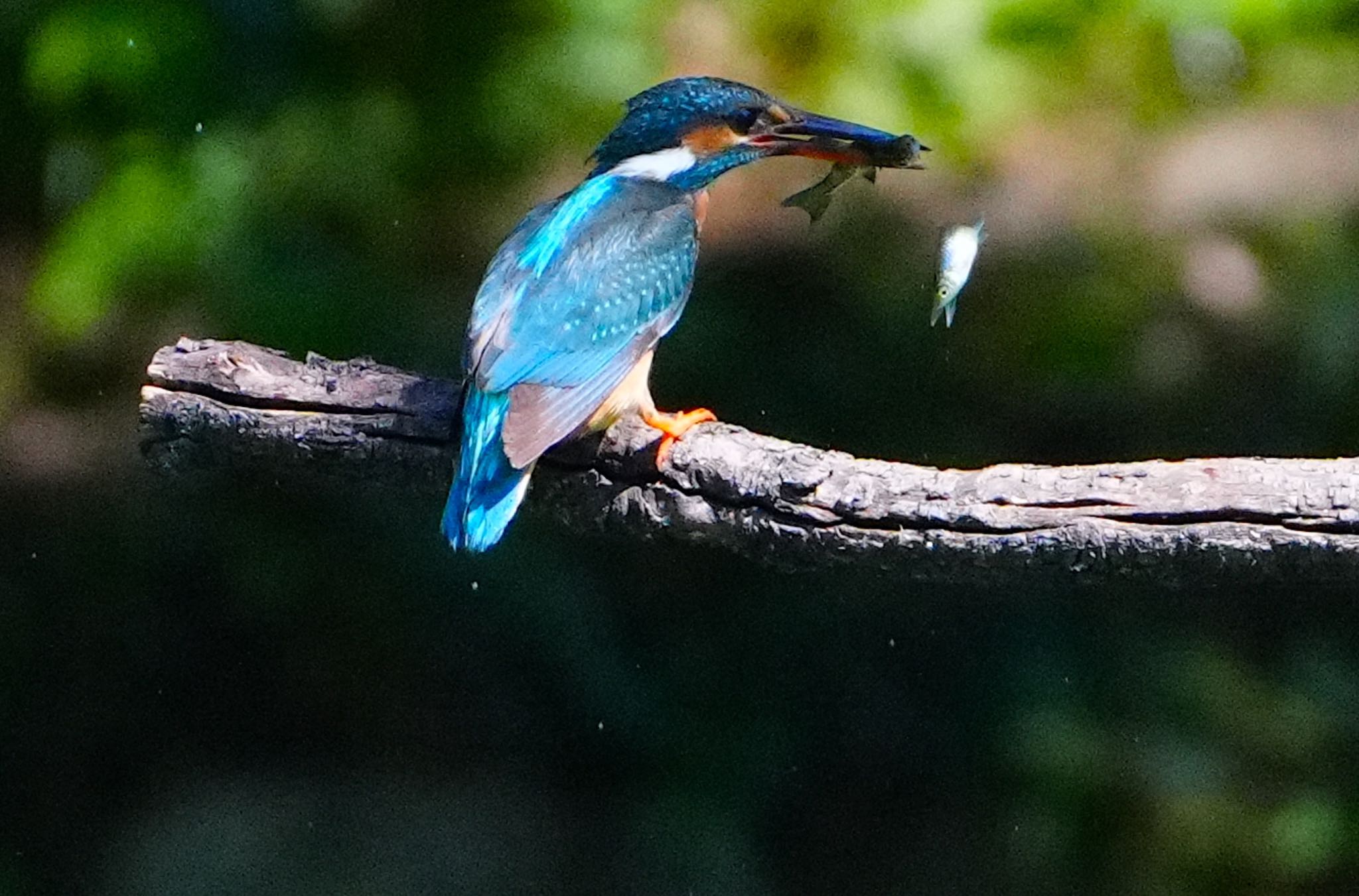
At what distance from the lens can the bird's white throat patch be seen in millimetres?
2760

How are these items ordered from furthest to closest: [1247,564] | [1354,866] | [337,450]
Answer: [1354,866], [337,450], [1247,564]

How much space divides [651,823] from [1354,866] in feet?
4.10

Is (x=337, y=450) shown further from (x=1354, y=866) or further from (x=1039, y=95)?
(x=1354, y=866)

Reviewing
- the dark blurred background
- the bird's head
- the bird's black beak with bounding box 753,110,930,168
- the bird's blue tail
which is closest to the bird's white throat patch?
the bird's head

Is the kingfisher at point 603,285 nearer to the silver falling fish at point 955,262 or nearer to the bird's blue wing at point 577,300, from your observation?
the bird's blue wing at point 577,300

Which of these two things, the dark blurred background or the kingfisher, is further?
the dark blurred background

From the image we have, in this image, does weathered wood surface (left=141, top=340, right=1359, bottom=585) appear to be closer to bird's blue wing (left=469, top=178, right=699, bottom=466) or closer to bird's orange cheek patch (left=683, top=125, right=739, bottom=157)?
bird's blue wing (left=469, top=178, right=699, bottom=466)

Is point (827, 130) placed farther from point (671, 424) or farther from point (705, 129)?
point (671, 424)

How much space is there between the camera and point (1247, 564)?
6.05 ft

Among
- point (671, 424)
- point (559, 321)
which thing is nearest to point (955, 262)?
point (671, 424)

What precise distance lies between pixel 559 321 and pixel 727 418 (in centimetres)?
84

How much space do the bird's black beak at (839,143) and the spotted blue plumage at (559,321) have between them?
18 centimetres

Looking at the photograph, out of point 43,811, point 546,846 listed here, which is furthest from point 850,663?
point 43,811

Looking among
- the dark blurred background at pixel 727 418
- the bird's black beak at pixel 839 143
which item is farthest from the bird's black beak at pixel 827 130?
the dark blurred background at pixel 727 418
